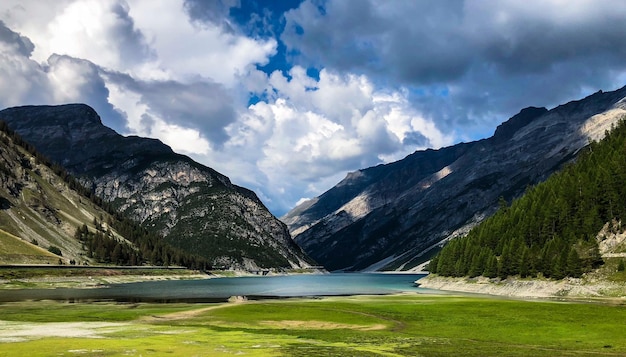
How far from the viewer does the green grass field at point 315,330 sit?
45.6 metres

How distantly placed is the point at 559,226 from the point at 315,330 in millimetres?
115982

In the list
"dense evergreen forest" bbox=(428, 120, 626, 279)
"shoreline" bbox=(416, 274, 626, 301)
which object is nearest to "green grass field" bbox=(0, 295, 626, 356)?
"shoreline" bbox=(416, 274, 626, 301)

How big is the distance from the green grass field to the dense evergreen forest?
43611mm

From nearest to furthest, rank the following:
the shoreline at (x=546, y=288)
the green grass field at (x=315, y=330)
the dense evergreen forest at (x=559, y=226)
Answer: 1. the green grass field at (x=315, y=330)
2. the shoreline at (x=546, y=288)
3. the dense evergreen forest at (x=559, y=226)

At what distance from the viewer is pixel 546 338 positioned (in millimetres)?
55406

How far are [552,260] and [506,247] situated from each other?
2371 centimetres

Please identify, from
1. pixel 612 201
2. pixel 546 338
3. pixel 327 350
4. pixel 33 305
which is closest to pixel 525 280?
pixel 612 201

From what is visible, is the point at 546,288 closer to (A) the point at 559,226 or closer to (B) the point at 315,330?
(A) the point at 559,226

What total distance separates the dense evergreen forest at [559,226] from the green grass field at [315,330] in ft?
143

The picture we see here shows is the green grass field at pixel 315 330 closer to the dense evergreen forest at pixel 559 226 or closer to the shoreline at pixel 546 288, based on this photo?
the shoreline at pixel 546 288

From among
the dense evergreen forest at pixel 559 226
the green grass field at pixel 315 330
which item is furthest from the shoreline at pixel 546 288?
the green grass field at pixel 315 330

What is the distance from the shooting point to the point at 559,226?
6014 inches

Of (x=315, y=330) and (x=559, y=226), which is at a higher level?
(x=559, y=226)

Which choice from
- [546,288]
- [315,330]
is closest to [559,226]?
[546,288]
